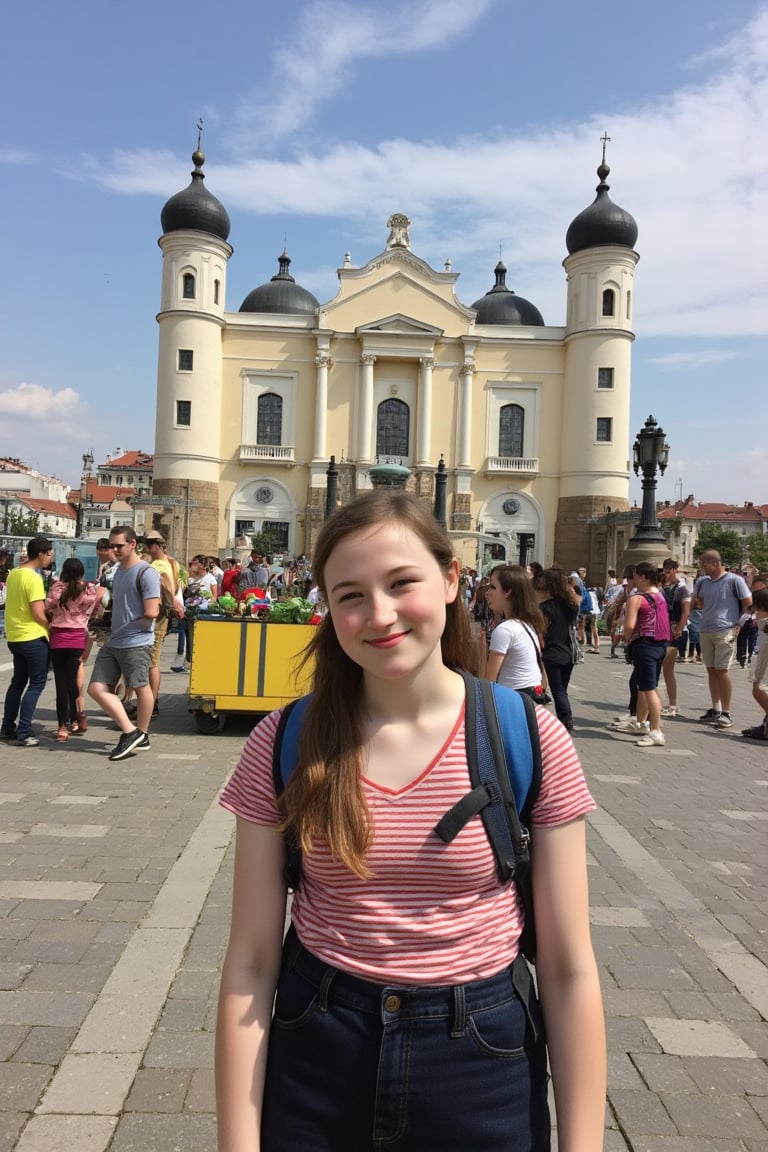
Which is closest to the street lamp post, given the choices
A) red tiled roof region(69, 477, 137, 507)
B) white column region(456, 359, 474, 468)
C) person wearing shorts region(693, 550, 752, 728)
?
person wearing shorts region(693, 550, 752, 728)

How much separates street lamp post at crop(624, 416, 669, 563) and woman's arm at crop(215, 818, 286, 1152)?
23726 mm

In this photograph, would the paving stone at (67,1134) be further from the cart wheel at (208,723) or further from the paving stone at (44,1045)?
the cart wheel at (208,723)

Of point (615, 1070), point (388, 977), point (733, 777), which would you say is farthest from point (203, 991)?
point (733, 777)

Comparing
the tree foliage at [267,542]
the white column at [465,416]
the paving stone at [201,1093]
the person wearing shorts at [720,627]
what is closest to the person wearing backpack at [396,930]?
the paving stone at [201,1093]

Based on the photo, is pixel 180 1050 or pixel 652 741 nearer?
pixel 180 1050

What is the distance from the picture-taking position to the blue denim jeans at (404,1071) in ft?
4.95

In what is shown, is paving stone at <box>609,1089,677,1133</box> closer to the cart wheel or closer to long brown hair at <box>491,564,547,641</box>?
long brown hair at <box>491,564,547,641</box>

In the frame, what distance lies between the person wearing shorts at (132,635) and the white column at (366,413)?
38.3 m

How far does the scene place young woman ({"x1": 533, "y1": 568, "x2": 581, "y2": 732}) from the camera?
30.4ft

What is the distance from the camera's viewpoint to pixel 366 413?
4600 cm

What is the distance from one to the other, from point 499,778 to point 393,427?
46.4 metres

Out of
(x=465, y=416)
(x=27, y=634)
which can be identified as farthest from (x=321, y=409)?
(x=27, y=634)

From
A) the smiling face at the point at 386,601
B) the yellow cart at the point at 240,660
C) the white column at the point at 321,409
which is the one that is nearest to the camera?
the smiling face at the point at 386,601

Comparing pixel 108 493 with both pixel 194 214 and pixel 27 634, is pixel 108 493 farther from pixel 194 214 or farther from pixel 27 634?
pixel 27 634
